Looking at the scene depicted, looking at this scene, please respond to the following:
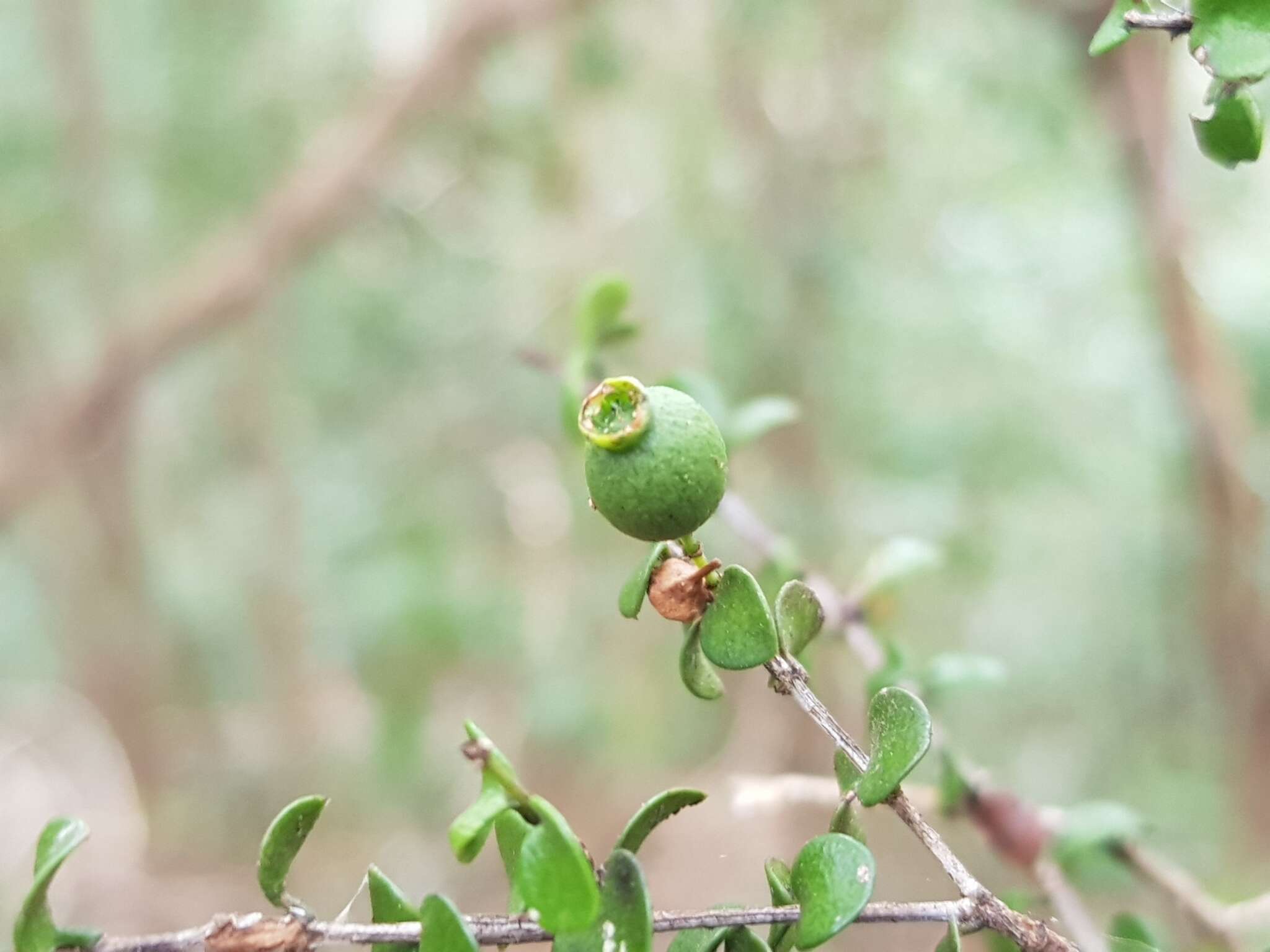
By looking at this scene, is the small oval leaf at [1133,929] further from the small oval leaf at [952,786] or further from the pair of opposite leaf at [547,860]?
the pair of opposite leaf at [547,860]

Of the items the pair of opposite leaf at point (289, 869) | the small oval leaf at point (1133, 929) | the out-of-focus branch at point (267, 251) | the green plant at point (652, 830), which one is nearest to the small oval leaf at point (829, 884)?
the green plant at point (652, 830)

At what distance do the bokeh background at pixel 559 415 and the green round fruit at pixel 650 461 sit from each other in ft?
3.61

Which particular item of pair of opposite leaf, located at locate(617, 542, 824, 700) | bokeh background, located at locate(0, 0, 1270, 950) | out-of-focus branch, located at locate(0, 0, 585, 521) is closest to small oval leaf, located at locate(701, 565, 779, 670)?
pair of opposite leaf, located at locate(617, 542, 824, 700)

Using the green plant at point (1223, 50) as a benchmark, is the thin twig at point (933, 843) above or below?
below

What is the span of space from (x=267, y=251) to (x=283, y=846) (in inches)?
57.8

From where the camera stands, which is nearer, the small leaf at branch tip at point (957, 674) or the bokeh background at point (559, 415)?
the small leaf at branch tip at point (957, 674)

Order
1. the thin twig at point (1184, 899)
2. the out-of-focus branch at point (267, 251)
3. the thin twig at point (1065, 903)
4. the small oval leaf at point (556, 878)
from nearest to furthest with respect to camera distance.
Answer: the small oval leaf at point (556, 878) → the thin twig at point (1065, 903) → the thin twig at point (1184, 899) → the out-of-focus branch at point (267, 251)

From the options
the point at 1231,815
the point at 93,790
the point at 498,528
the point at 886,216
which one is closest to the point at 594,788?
the point at 498,528

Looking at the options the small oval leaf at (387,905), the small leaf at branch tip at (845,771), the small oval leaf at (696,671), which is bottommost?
the small oval leaf at (387,905)

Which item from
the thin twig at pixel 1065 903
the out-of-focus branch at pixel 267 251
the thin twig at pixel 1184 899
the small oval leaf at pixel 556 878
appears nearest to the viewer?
the small oval leaf at pixel 556 878

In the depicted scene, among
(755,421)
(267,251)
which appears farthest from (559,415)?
(755,421)

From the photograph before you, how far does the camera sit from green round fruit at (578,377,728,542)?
0.24m

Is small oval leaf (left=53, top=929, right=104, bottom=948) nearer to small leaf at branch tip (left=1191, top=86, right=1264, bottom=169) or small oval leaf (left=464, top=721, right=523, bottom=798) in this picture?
small oval leaf (left=464, top=721, right=523, bottom=798)

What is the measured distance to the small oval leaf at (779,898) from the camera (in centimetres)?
27
